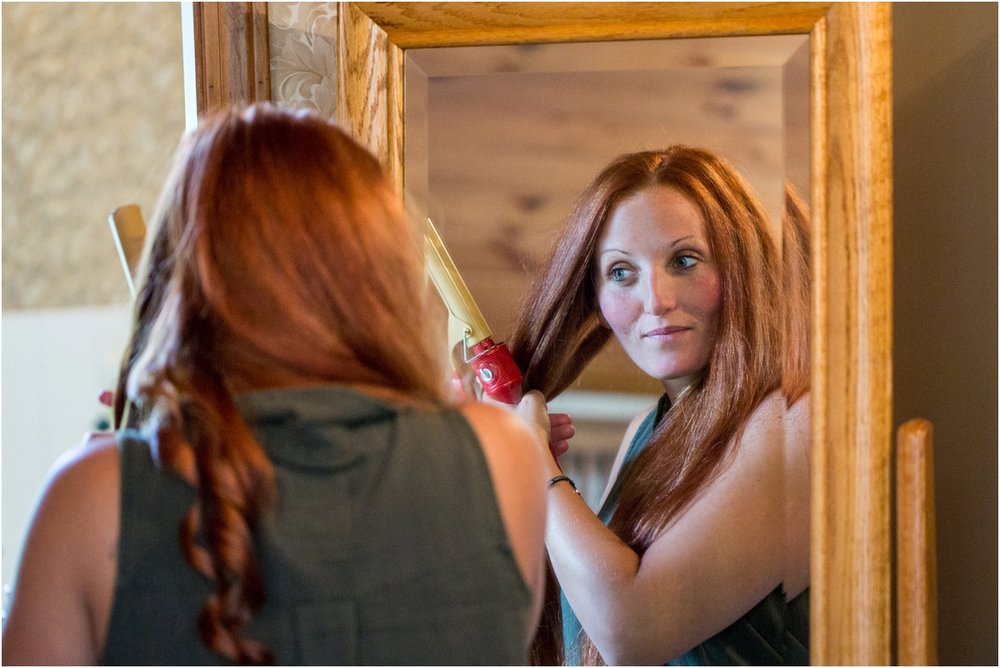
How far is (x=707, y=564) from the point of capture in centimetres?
102

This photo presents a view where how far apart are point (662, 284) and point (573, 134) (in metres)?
0.20

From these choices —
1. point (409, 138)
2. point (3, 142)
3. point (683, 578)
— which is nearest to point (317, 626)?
point (683, 578)

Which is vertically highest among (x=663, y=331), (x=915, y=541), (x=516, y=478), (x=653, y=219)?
(x=653, y=219)

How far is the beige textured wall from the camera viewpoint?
4.88 ft

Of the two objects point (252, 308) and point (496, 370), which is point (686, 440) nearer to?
point (496, 370)

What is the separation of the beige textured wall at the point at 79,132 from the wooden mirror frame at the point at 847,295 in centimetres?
83

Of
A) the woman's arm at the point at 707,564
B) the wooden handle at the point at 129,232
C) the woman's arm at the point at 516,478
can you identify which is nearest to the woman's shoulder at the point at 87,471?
the woman's arm at the point at 516,478

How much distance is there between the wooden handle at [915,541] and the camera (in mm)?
923

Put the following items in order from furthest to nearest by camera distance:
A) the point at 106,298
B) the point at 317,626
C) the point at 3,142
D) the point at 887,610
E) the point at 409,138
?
the point at 106,298, the point at 3,142, the point at 409,138, the point at 887,610, the point at 317,626

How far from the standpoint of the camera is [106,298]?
1604 millimetres

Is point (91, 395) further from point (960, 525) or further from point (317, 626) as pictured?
point (960, 525)

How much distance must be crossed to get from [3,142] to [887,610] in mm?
1446

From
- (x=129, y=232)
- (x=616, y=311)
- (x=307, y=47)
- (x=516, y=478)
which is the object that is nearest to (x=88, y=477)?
(x=516, y=478)

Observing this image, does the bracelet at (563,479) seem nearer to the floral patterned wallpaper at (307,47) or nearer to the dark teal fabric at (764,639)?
the dark teal fabric at (764,639)
